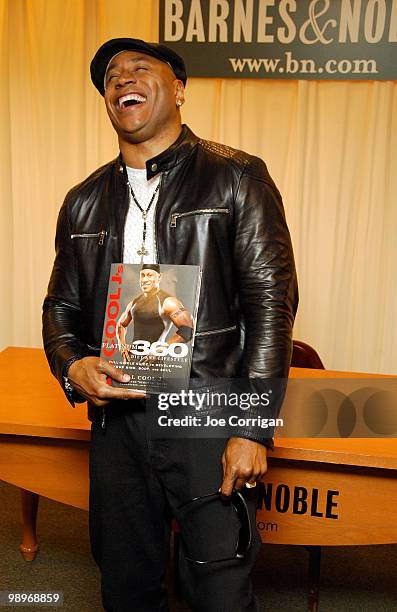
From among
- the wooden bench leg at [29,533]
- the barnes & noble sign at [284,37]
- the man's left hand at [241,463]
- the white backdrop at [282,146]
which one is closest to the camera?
the man's left hand at [241,463]

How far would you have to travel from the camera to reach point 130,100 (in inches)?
57.1

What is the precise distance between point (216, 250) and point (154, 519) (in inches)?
25.7

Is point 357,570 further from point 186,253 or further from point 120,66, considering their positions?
point 120,66

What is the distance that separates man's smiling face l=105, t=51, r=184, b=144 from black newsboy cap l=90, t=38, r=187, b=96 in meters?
0.01

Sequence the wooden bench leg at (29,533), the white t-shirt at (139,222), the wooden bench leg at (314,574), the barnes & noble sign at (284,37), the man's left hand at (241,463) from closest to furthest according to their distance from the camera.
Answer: the man's left hand at (241,463) < the white t-shirt at (139,222) < the wooden bench leg at (314,574) < the wooden bench leg at (29,533) < the barnes & noble sign at (284,37)

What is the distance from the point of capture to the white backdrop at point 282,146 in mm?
3512

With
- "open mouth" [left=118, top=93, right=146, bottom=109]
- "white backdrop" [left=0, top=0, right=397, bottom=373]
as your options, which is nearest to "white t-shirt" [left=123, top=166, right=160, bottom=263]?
"open mouth" [left=118, top=93, right=146, bottom=109]

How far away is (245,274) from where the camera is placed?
4.64ft

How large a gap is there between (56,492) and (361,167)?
2431 millimetres

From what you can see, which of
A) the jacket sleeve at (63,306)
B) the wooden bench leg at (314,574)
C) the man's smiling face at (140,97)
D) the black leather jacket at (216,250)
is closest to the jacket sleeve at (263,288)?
the black leather jacket at (216,250)

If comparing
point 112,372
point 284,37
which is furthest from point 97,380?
point 284,37

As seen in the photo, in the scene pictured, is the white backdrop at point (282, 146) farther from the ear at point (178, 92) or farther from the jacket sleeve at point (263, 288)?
the jacket sleeve at point (263, 288)

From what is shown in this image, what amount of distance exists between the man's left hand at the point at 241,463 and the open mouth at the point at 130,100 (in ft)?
2.53
